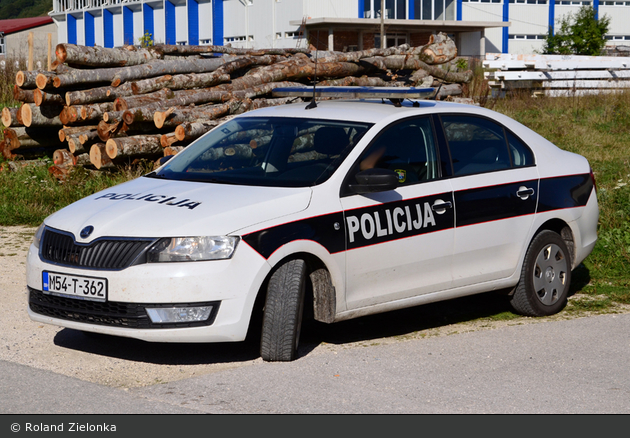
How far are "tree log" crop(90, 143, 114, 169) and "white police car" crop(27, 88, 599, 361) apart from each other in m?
6.36

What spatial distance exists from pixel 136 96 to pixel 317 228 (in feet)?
28.4

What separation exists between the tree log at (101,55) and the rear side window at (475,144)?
8550 millimetres

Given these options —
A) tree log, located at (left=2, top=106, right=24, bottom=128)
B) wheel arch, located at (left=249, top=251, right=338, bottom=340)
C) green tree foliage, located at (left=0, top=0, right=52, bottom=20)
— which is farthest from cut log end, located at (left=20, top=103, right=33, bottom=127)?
green tree foliage, located at (left=0, top=0, right=52, bottom=20)

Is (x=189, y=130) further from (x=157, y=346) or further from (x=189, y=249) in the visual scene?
(x=189, y=249)

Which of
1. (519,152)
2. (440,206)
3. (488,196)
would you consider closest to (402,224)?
(440,206)

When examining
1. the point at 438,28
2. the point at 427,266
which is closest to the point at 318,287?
the point at 427,266

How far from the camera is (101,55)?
45.2ft

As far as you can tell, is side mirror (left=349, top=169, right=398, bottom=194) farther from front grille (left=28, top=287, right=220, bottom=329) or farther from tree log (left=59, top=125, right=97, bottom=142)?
tree log (left=59, top=125, right=97, bottom=142)

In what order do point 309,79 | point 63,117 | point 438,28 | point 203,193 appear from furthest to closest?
point 438,28 < point 309,79 < point 63,117 < point 203,193

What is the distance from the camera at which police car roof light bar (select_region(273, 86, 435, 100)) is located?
247 inches

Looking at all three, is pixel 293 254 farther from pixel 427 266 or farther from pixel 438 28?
pixel 438 28

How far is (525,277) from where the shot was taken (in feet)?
21.7

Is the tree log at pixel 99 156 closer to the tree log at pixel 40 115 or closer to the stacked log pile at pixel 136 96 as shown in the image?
the stacked log pile at pixel 136 96

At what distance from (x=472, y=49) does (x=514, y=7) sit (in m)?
4.20
